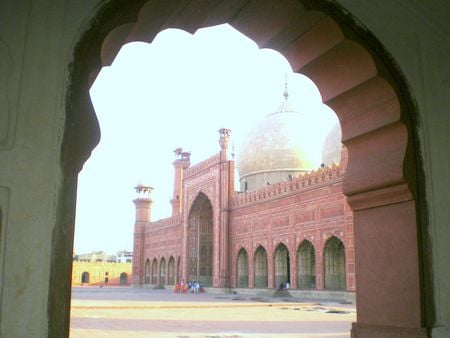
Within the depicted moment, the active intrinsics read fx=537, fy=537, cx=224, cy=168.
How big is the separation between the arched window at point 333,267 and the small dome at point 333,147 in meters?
5.42

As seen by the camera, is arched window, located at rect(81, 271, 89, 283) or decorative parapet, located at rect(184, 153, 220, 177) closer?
decorative parapet, located at rect(184, 153, 220, 177)

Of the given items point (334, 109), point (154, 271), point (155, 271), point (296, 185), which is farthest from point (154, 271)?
point (334, 109)

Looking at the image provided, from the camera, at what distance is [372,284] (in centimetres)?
303

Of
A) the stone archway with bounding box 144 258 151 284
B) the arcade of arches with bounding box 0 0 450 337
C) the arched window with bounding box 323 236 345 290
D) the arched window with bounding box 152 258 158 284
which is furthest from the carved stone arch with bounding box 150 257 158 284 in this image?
the arcade of arches with bounding box 0 0 450 337

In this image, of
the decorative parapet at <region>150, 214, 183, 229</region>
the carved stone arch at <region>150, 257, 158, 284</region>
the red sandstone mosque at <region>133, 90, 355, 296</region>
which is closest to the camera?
the red sandstone mosque at <region>133, 90, 355, 296</region>

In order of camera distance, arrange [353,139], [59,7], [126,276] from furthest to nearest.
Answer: [126,276]
[353,139]
[59,7]

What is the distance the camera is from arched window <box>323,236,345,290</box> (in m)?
17.1

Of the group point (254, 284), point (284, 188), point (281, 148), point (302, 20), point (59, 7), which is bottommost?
point (254, 284)

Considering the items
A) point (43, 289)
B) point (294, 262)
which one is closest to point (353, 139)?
point (43, 289)

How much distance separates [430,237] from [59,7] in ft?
6.89

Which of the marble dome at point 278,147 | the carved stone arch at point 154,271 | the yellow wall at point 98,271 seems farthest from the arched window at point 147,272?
the yellow wall at point 98,271

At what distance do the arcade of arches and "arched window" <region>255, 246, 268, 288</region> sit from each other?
17724 millimetres

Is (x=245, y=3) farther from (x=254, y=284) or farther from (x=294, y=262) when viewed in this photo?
(x=254, y=284)

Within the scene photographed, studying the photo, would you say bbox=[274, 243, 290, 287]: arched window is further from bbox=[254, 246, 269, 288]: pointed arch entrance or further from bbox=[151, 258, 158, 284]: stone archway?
bbox=[151, 258, 158, 284]: stone archway
